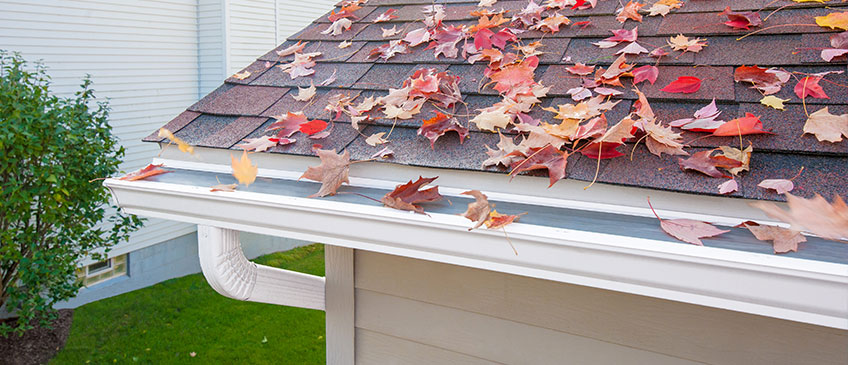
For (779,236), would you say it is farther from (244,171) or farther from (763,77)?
(244,171)

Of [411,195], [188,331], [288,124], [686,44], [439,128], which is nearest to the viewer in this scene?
[411,195]

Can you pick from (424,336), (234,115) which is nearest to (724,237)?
(424,336)

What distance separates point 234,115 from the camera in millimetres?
2342

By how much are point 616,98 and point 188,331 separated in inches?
275

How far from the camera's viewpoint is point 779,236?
4.07ft

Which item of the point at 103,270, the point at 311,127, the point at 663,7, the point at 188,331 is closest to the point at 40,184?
the point at 188,331

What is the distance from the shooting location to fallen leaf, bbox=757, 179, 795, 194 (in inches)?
54.9

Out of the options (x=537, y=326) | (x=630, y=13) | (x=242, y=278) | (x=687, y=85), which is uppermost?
(x=630, y=13)

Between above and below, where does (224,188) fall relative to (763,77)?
below

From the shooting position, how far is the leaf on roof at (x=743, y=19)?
6.53 ft

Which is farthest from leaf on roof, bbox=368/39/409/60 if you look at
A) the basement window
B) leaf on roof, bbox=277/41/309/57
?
the basement window

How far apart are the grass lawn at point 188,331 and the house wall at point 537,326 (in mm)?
4773

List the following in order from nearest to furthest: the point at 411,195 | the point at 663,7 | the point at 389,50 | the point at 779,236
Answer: the point at 779,236 < the point at 411,195 < the point at 663,7 < the point at 389,50

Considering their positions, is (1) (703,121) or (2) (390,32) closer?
(1) (703,121)
